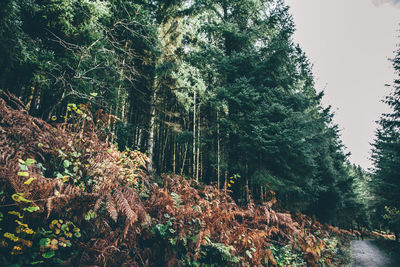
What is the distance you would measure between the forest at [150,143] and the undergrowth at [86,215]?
2cm

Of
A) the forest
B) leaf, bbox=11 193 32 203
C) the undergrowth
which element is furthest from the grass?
leaf, bbox=11 193 32 203

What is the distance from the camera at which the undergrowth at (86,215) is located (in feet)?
6.30

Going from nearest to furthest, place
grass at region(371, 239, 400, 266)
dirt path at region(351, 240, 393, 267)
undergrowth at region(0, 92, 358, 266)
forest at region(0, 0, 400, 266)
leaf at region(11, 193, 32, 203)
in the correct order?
leaf at region(11, 193, 32, 203) < undergrowth at region(0, 92, 358, 266) < forest at region(0, 0, 400, 266) < dirt path at region(351, 240, 393, 267) < grass at region(371, 239, 400, 266)

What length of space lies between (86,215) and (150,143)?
6.08 meters

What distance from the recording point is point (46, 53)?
5.32 metres

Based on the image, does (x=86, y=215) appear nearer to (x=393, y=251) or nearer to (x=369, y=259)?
(x=369, y=259)

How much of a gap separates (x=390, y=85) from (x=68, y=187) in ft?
57.5

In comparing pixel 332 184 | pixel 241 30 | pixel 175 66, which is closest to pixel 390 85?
pixel 332 184

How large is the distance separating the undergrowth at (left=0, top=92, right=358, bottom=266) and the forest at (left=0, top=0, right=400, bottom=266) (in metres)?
0.02

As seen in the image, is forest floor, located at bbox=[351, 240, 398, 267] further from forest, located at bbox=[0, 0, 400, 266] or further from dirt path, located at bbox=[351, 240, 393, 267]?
forest, located at bbox=[0, 0, 400, 266]

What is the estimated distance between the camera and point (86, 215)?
2.22 metres

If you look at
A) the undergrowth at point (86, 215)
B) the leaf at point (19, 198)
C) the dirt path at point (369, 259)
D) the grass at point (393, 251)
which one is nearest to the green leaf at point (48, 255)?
the undergrowth at point (86, 215)

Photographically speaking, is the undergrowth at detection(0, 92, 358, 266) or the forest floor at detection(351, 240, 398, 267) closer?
the undergrowth at detection(0, 92, 358, 266)

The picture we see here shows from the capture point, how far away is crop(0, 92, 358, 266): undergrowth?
1.92 metres
